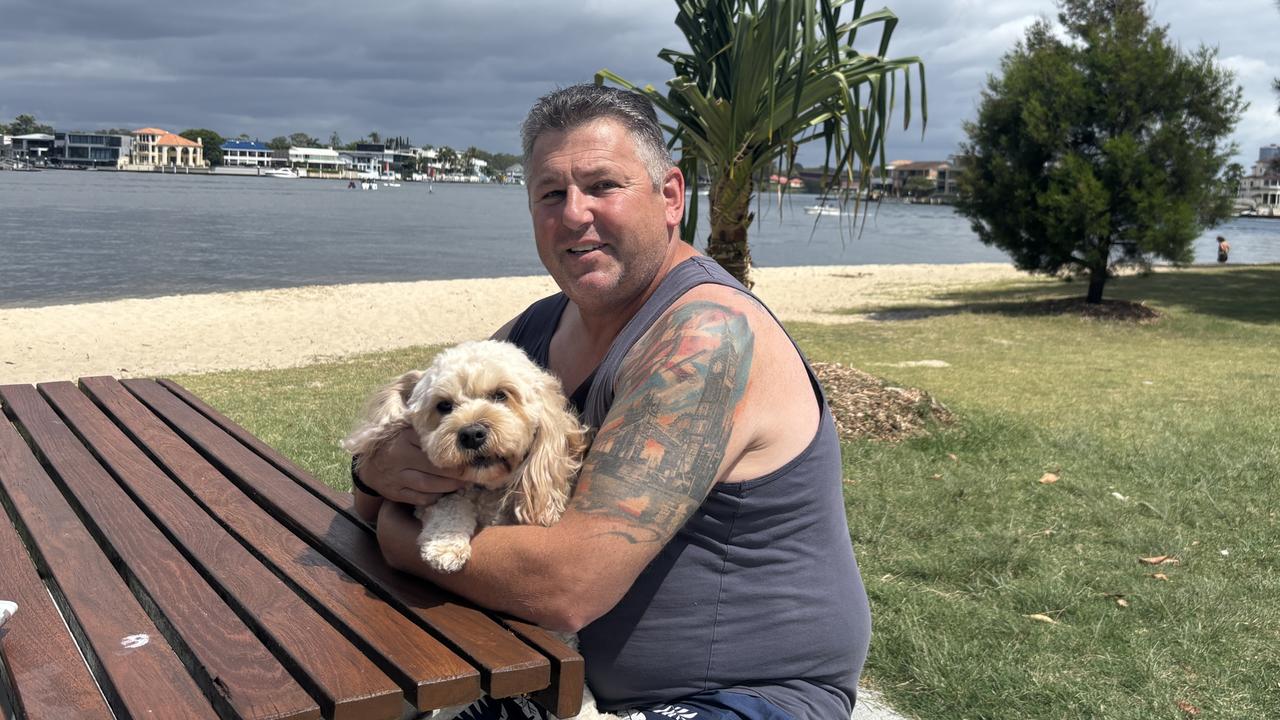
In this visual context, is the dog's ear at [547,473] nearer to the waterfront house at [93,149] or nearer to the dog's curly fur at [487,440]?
the dog's curly fur at [487,440]

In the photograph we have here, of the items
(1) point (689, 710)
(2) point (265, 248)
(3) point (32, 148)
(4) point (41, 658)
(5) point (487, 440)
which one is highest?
(3) point (32, 148)

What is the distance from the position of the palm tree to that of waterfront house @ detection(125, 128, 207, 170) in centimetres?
19376

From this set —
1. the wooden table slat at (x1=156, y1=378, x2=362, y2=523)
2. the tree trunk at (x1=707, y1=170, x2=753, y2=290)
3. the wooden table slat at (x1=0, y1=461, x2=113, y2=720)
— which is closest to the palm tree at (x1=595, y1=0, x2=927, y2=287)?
the tree trunk at (x1=707, y1=170, x2=753, y2=290)

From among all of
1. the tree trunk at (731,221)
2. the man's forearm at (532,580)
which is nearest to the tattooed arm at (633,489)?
the man's forearm at (532,580)

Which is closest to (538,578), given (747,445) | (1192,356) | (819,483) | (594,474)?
(594,474)

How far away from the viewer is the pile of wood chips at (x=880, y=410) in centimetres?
741

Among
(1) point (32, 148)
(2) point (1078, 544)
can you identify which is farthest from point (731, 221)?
(1) point (32, 148)

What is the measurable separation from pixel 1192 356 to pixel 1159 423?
4.98m

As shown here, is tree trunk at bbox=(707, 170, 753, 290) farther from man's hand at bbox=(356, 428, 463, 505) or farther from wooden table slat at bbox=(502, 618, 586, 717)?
wooden table slat at bbox=(502, 618, 586, 717)

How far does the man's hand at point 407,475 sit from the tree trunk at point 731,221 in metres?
5.70

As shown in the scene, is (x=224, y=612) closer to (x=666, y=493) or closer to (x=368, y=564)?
(x=368, y=564)

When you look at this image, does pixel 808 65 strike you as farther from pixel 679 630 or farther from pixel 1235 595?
pixel 679 630

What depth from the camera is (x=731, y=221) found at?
26.7ft

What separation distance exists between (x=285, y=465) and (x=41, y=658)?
1.38 metres
